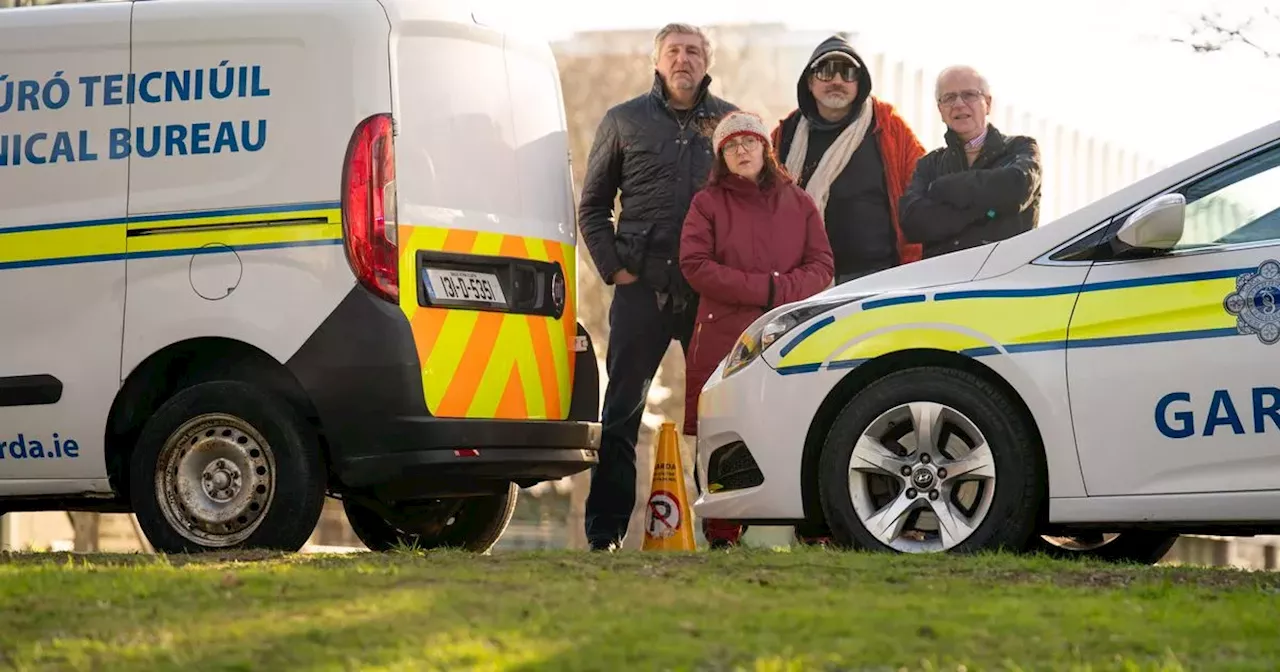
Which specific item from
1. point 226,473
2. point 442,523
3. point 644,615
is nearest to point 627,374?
point 442,523

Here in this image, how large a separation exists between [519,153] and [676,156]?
Result: 5.03ft

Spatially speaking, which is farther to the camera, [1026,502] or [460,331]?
[460,331]

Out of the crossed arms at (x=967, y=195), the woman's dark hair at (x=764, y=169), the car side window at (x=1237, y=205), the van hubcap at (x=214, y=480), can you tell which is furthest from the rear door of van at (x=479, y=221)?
the car side window at (x=1237, y=205)

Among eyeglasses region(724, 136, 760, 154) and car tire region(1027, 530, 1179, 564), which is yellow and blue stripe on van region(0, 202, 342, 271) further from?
car tire region(1027, 530, 1179, 564)

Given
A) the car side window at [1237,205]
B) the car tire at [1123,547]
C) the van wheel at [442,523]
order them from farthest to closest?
the van wheel at [442,523] → the car tire at [1123,547] → the car side window at [1237,205]

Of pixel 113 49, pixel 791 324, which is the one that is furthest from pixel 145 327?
pixel 791 324

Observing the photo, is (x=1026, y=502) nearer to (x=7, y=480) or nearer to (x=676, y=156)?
(x=676, y=156)

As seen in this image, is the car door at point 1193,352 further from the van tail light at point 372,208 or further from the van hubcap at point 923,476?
the van tail light at point 372,208

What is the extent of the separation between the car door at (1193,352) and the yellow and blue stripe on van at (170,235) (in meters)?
2.77

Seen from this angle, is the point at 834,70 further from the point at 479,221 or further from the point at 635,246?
the point at 479,221

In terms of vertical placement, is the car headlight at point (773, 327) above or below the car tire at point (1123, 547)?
above

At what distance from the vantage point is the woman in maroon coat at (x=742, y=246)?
9180 millimetres

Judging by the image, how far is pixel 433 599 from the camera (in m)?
5.57

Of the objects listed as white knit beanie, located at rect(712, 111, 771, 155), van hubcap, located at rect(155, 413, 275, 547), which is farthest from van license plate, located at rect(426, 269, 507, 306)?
white knit beanie, located at rect(712, 111, 771, 155)
